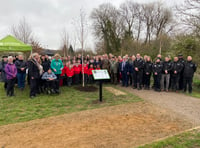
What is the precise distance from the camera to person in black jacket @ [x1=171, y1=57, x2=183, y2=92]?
822cm

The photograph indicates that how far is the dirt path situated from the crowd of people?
3264mm

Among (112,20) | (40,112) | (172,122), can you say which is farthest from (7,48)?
(112,20)

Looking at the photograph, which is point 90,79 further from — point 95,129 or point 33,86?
point 95,129

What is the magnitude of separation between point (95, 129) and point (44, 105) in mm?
2851

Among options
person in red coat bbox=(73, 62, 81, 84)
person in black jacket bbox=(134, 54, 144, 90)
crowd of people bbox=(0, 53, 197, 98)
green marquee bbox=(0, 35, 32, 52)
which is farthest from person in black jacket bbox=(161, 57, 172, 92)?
green marquee bbox=(0, 35, 32, 52)

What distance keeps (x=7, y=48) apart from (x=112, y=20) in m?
25.5

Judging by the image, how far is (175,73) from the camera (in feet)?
27.2

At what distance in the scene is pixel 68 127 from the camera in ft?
13.3

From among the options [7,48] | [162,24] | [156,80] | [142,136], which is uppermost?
[162,24]

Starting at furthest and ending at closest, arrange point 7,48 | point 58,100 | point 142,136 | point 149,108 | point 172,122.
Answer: point 7,48, point 58,100, point 149,108, point 172,122, point 142,136

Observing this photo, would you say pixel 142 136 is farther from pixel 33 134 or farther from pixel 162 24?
pixel 162 24

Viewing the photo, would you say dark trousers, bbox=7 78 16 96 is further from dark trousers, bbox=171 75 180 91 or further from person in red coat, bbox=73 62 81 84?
dark trousers, bbox=171 75 180 91

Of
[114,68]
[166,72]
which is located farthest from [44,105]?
[166,72]

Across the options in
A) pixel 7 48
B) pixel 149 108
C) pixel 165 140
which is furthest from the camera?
pixel 7 48
